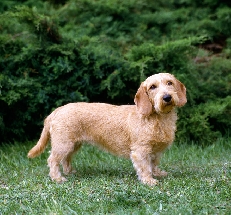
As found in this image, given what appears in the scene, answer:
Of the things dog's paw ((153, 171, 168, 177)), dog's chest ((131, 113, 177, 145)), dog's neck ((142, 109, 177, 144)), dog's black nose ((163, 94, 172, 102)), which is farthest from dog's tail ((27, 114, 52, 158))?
dog's black nose ((163, 94, 172, 102))

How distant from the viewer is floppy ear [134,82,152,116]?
636cm

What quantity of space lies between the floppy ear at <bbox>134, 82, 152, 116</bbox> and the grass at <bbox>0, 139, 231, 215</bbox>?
2.96ft

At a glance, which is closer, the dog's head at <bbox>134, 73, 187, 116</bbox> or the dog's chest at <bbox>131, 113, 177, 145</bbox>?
the dog's head at <bbox>134, 73, 187, 116</bbox>

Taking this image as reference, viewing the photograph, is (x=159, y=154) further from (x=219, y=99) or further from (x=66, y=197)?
(x=219, y=99)

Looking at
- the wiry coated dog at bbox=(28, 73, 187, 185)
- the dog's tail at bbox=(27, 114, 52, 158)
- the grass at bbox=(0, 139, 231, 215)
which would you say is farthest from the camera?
the dog's tail at bbox=(27, 114, 52, 158)

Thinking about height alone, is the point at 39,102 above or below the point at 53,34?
below

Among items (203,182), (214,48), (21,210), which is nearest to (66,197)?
(21,210)

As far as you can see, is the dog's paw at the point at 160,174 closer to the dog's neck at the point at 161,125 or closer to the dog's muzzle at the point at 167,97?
the dog's neck at the point at 161,125

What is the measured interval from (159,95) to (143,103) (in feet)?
1.15

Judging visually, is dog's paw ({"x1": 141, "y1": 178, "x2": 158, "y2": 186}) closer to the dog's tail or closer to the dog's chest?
the dog's chest

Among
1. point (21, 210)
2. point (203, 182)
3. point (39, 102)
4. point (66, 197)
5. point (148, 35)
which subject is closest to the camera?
point (21, 210)

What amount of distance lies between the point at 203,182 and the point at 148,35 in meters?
5.78

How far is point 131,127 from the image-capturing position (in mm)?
6598

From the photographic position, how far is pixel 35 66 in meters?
9.16
